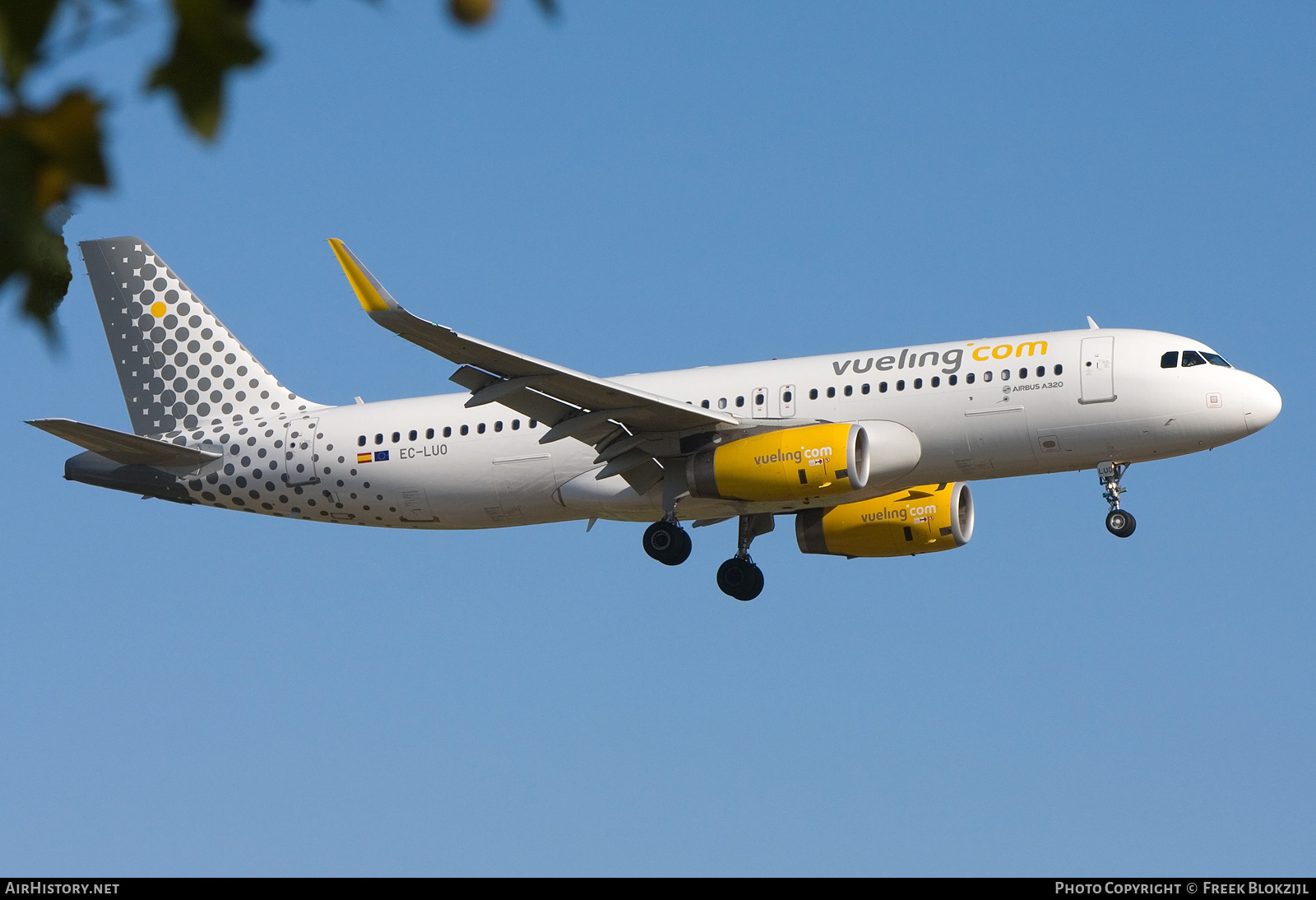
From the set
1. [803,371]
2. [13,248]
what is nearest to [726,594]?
[803,371]

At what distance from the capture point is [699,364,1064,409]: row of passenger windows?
28.9 metres

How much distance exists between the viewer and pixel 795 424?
29.6m

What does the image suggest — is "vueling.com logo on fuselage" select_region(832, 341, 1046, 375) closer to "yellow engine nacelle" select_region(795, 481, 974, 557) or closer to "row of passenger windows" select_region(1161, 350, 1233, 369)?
"row of passenger windows" select_region(1161, 350, 1233, 369)

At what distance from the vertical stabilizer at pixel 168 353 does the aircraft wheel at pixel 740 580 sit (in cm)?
980

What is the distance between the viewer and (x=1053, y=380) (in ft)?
94.3

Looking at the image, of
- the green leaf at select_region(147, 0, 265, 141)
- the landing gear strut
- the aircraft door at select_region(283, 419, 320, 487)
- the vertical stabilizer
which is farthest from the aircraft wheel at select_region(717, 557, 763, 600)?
the green leaf at select_region(147, 0, 265, 141)

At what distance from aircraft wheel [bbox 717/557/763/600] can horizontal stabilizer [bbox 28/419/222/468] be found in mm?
11137

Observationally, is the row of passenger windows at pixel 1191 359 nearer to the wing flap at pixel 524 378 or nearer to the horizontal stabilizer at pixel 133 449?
the wing flap at pixel 524 378

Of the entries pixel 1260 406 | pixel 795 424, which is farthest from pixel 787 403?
pixel 1260 406

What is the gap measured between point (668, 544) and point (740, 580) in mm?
2786

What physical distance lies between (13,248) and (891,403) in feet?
88.1

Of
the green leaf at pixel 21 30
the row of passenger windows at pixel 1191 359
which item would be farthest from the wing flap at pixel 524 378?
→ the green leaf at pixel 21 30
